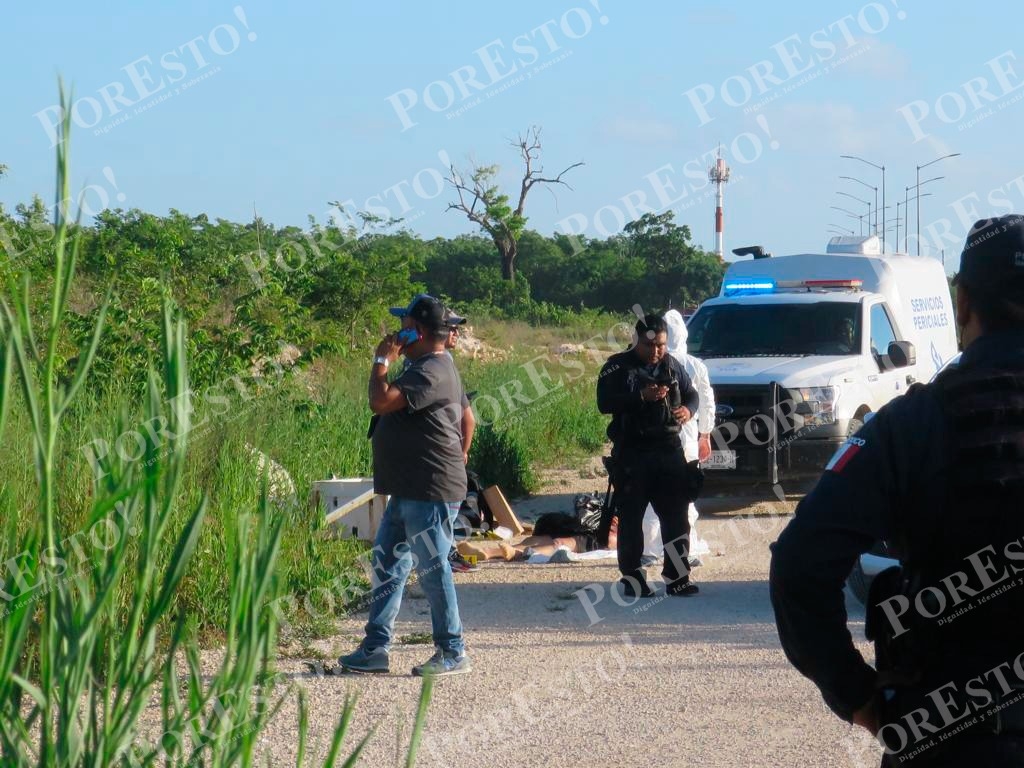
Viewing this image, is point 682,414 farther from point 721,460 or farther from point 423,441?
point 721,460

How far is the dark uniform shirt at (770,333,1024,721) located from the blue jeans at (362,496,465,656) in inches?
164

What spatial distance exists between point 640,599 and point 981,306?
6.36 metres

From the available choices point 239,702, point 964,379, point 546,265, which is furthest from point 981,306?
point 546,265

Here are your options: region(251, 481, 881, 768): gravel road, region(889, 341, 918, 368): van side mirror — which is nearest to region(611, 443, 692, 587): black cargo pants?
region(251, 481, 881, 768): gravel road

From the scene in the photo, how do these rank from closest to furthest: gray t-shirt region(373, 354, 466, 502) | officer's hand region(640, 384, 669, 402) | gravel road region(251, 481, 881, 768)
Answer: gravel road region(251, 481, 881, 768), gray t-shirt region(373, 354, 466, 502), officer's hand region(640, 384, 669, 402)

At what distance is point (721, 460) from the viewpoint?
1227cm

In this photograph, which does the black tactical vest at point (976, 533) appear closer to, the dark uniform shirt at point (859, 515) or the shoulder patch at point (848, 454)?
the dark uniform shirt at point (859, 515)

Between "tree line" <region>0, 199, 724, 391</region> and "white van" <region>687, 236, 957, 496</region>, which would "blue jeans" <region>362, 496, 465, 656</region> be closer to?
"tree line" <region>0, 199, 724, 391</region>

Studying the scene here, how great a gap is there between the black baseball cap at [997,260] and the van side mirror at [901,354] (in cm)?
1038

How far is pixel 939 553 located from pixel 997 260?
550 millimetres

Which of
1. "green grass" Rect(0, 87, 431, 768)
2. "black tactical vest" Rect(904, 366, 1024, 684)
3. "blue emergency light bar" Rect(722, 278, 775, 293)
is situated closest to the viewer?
"green grass" Rect(0, 87, 431, 768)

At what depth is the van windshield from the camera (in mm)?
13289

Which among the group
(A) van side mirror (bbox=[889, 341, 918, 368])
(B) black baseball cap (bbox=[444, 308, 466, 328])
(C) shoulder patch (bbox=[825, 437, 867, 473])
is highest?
(B) black baseball cap (bbox=[444, 308, 466, 328])

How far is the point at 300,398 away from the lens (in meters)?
11.8
